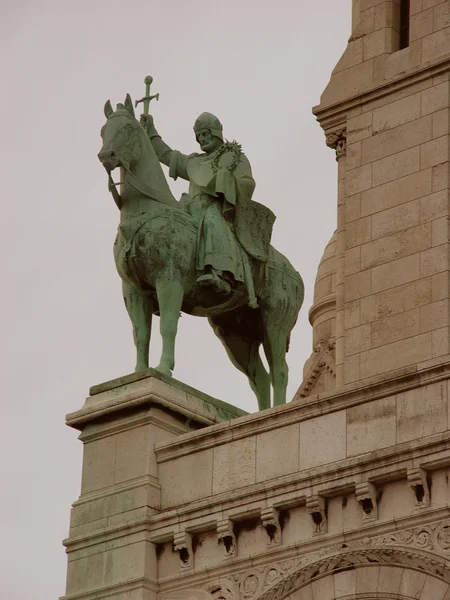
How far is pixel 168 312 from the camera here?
30234mm

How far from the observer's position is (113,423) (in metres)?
29.4

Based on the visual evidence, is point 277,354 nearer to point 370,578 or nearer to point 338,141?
point 338,141

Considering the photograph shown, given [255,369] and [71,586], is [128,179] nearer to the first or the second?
[255,369]

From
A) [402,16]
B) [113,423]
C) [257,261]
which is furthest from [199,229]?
[402,16]

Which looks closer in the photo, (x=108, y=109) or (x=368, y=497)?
(x=368, y=497)

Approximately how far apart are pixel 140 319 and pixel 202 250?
4.42 feet

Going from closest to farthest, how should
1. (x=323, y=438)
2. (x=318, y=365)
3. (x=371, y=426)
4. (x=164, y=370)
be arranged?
(x=371, y=426) → (x=323, y=438) → (x=164, y=370) → (x=318, y=365)

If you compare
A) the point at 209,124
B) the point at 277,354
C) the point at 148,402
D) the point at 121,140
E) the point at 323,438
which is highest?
the point at 209,124

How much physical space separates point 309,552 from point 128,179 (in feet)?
22.5

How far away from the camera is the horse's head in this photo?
30.6m

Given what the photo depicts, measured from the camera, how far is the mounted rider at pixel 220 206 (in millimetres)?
30531

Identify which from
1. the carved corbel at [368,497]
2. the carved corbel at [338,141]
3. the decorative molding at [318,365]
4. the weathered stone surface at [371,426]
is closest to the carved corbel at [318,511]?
the carved corbel at [368,497]

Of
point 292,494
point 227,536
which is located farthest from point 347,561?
point 227,536

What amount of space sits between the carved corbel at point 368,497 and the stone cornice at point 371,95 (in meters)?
7.94
